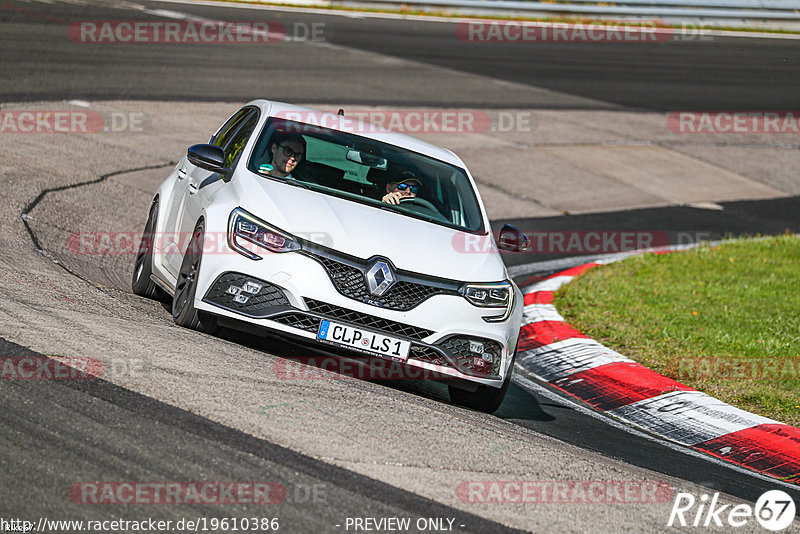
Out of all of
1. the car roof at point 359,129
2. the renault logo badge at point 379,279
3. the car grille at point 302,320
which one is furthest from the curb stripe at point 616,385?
the car grille at point 302,320

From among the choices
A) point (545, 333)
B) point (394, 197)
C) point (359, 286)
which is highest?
point (394, 197)

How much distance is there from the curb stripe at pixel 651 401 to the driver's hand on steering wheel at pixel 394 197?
1.98 meters

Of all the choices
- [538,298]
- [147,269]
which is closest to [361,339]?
[147,269]

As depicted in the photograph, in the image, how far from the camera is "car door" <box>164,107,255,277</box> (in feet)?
24.5

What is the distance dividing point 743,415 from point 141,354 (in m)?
4.30

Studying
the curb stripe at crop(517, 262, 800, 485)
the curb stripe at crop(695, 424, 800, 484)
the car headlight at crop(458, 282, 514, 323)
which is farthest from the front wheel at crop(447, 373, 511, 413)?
the curb stripe at crop(695, 424, 800, 484)

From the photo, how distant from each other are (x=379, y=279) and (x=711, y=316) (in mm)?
4895

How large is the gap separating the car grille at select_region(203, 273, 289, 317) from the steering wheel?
59.3 inches

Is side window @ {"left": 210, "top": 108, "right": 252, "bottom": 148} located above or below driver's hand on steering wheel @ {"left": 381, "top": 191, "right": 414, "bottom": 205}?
above

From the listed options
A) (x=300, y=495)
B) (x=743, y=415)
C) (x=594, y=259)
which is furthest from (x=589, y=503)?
(x=594, y=259)

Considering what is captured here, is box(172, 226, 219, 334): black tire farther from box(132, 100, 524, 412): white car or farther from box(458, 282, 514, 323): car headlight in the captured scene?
box(458, 282, 514, 323): car headlight

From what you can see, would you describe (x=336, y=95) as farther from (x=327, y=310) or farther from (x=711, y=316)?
(x=327, y=310)

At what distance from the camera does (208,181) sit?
7.61m

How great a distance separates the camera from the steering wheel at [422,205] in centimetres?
768
